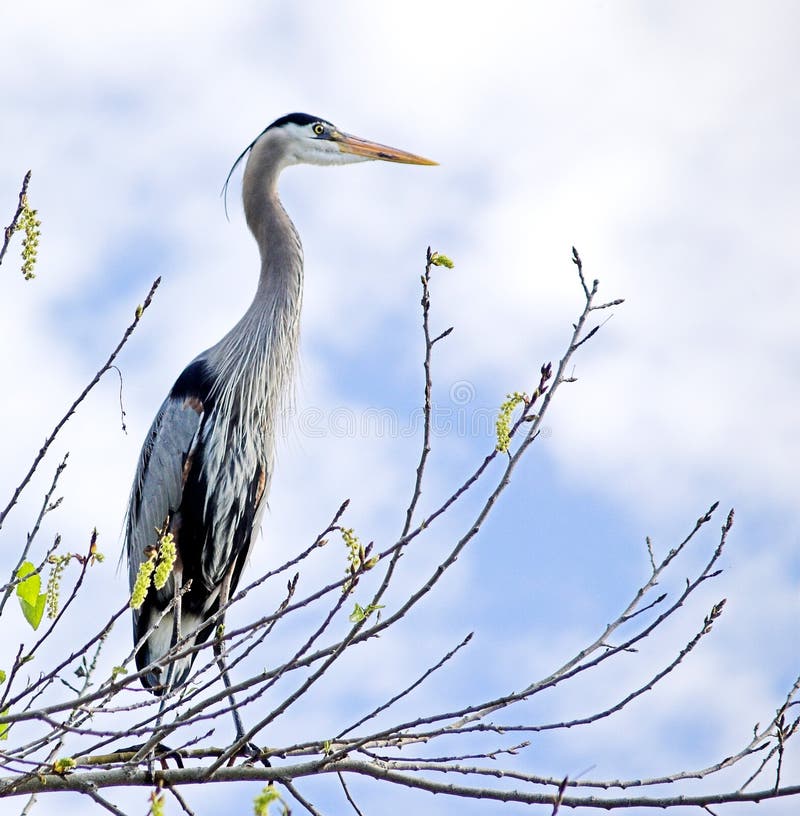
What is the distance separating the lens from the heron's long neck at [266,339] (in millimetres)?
5871

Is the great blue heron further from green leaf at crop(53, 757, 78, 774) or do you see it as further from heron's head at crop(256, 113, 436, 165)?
green leaf at crop(53, 757, 78, 774)

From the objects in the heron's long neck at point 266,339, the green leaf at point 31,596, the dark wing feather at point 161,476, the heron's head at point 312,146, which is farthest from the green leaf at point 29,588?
the heron's head at point 312,146

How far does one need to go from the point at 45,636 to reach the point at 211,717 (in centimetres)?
57

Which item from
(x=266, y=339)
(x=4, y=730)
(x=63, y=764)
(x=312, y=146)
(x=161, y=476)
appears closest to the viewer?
(x=63, y=764)

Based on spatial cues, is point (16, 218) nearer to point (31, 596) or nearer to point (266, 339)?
point (31, 596)

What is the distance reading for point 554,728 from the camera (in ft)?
10.1

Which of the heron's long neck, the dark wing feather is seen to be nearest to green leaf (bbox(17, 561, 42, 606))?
the dark wing feather

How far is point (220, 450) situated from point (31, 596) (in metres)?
2.65

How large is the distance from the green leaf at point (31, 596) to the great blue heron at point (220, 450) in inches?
78.7

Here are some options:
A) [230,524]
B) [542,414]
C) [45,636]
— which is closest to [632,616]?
[542,414]

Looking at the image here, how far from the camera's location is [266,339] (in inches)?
241

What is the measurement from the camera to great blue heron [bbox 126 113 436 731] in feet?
18.1

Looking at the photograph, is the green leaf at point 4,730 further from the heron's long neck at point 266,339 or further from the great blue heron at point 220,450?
the heron's long neck at point 266,339

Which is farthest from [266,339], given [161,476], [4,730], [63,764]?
[63,764]
